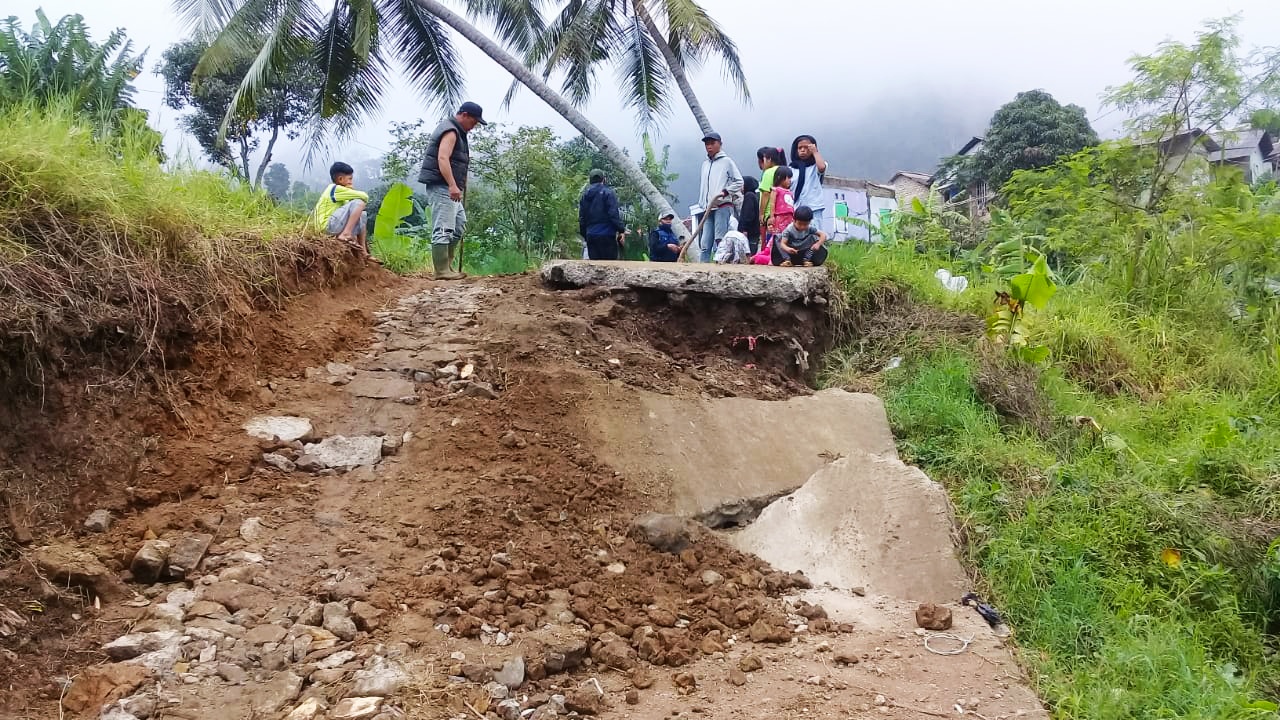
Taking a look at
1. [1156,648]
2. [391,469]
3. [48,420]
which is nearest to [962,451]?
[1156,648]

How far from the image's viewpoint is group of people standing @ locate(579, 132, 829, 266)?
21.1 feet

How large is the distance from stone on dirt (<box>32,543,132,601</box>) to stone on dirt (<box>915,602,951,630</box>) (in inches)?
113

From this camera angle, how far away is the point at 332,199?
592cm

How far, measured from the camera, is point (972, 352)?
5.31 meters

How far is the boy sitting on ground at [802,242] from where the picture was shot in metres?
6.27

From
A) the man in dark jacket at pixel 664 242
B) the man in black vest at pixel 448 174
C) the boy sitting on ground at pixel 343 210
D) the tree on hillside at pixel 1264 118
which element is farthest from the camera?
the man in dark jacket at pixel 664 242

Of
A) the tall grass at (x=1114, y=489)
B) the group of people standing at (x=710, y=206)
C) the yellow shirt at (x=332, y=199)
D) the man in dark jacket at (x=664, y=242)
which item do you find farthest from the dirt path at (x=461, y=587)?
the man in dark jacket at (x=664, y=242)

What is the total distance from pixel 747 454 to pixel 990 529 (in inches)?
49.1

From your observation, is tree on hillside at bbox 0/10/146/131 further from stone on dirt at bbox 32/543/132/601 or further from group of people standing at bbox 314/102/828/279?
stone on dirt at bbox 32/543/132/601

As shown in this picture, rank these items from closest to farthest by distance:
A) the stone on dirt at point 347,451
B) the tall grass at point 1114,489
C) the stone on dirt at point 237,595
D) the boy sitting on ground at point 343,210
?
the stone on dirt at point 237,595, the tall grass at point 1114,489, the stone on dirt at point 347,451, the boy sitting on ground at point 343,210

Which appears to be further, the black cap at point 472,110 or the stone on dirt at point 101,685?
Answer: the black cap at point 472,110

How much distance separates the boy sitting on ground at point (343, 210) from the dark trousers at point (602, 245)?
2.48m

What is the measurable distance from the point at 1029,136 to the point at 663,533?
64.1 feet

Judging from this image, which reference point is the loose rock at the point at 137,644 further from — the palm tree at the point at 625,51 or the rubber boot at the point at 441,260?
the palm tree at the point at 625,51
